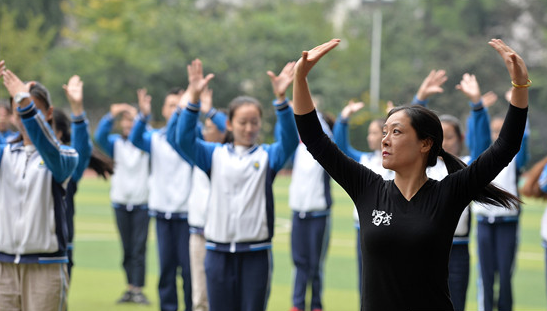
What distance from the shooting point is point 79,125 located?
5.75 m

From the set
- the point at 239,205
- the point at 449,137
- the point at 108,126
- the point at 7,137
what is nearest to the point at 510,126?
the point at 239,205

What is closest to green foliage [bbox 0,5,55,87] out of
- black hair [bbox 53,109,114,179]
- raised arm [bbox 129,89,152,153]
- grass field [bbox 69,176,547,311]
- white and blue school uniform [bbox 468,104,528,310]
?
grass field [bbox 69,176,547,311]

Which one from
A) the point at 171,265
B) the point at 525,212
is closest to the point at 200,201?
the point at 171,265

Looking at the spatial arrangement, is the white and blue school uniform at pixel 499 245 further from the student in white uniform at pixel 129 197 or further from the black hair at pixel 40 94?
the black hair at pixel 40 94

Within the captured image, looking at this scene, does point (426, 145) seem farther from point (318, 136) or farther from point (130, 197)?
point (130, 197)

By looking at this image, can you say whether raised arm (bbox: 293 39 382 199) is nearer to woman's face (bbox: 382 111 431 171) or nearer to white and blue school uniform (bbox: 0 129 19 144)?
woman's face (bbox: 382 111 431 171)

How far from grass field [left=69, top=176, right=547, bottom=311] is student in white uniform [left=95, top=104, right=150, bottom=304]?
1.17 ft

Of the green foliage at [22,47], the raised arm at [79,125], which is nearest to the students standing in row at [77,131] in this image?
→ the raised arm at [79,125]

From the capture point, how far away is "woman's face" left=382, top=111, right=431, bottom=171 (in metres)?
3.65

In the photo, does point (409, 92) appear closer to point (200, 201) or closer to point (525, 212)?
point (525, 212)

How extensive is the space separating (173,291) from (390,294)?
14.9 feet

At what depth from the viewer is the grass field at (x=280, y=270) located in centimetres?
907

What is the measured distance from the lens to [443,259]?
3557 millimetres

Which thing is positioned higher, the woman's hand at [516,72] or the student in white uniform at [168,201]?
the woman's hand at [516,72]
